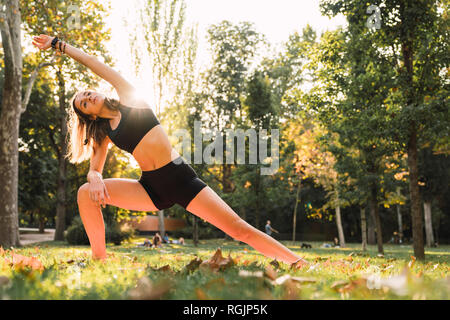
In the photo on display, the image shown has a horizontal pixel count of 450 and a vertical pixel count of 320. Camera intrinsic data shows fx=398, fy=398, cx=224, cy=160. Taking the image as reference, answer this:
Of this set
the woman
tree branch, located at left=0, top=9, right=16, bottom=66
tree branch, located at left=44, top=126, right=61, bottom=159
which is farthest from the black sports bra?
tree branch, located at left=44, top=126, right=61, bottom=159

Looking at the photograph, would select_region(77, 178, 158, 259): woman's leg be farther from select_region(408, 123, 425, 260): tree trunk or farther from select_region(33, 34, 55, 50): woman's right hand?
select_region(408, 123, 425, 260): tree trunk

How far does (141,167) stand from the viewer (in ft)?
12.1

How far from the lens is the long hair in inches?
149

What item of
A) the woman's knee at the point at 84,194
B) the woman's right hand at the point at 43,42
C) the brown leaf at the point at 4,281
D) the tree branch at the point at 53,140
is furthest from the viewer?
the tree branch at the point at 53,140

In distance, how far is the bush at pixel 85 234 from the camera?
65.1 ft

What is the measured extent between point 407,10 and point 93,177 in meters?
9.76

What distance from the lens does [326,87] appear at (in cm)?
1197

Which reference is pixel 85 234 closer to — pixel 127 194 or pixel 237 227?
pixel 127 194

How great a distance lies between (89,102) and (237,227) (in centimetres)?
178

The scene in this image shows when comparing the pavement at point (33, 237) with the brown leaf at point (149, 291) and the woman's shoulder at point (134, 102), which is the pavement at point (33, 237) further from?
the brown leaf at point (149, 291)

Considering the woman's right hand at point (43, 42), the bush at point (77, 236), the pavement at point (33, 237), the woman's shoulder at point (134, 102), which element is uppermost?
the woman's right hand at point (43, 42)

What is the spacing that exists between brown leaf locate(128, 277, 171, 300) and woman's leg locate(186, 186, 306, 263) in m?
1.51

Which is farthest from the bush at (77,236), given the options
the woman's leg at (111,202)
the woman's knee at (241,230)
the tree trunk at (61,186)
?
the woman's knee at (241,230)

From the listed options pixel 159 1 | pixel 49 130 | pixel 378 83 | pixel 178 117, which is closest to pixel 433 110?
pixel 378 83
